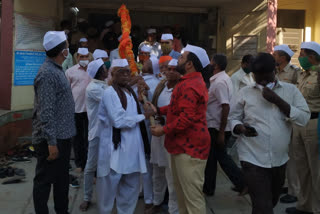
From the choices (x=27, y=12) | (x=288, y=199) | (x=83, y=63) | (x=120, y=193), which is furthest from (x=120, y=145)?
(x=27, y=12)

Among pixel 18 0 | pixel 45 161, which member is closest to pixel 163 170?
pixel 45 161

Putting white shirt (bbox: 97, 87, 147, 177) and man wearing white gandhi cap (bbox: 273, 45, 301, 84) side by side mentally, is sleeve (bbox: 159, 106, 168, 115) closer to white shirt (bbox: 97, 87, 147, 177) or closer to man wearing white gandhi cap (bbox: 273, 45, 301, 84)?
white shirt (bbox: 97, 87, 147, 177)

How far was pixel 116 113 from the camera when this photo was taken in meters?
4.16

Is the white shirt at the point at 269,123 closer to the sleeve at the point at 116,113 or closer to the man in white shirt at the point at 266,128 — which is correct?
the man in white shirt at the point at 266,128

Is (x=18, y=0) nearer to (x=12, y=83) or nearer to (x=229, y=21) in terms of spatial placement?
(x=12, y=83)

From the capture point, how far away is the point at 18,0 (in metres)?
7.71

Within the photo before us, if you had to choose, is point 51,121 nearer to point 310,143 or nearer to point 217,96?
point 217,96

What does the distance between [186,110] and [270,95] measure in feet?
2.52

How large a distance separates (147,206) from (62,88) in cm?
191

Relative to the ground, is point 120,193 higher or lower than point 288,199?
higher

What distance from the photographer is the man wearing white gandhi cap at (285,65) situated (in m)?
5.58

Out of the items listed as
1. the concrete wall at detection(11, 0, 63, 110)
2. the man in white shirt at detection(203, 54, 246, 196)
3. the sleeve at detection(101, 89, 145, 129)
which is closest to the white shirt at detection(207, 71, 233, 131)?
the man in white shirt at detection(203, 54, 246, 196)

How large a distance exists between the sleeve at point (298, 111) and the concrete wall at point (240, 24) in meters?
4.90

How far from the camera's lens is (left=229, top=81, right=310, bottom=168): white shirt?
3.63m
